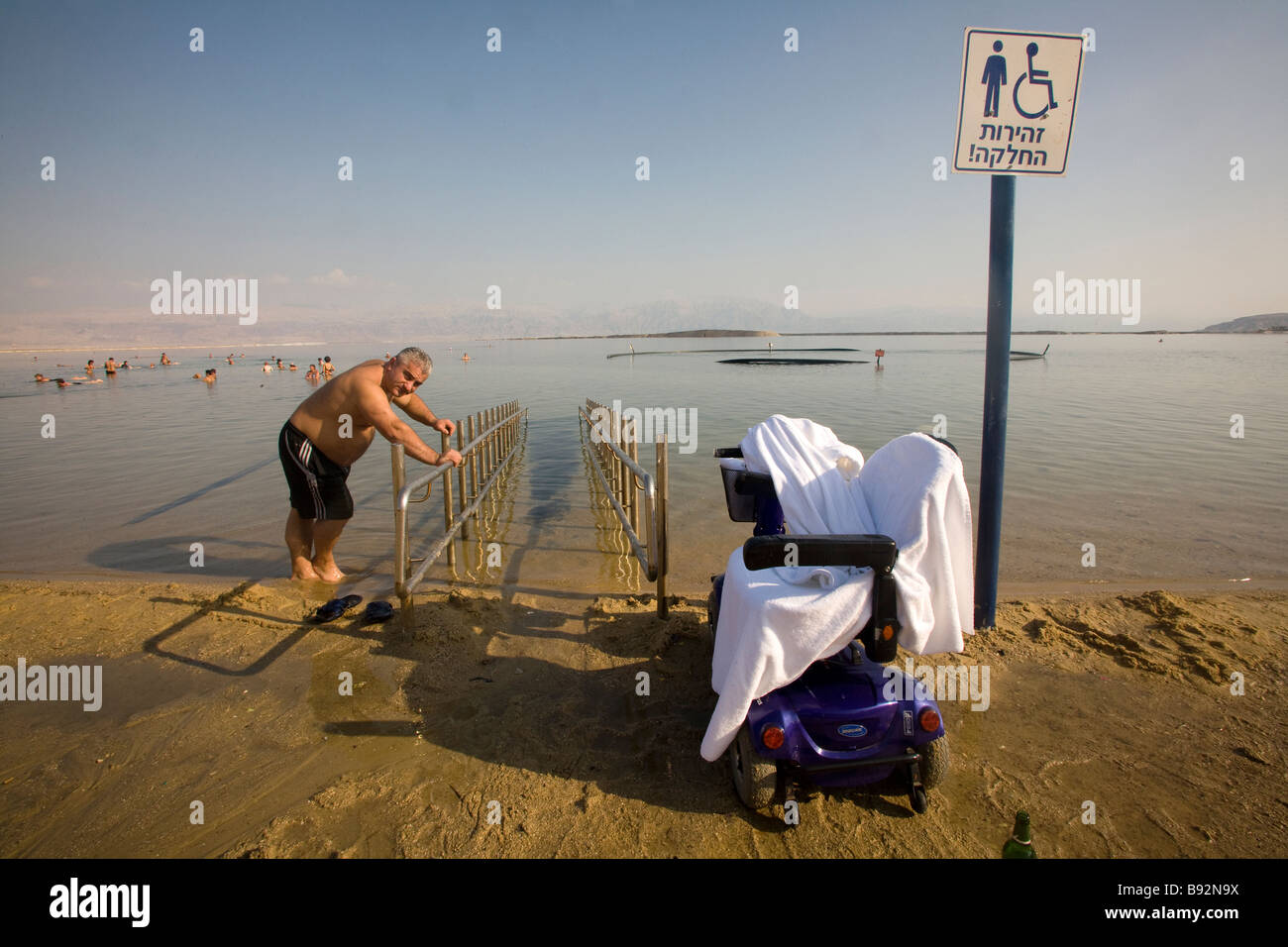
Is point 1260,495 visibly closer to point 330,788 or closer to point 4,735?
point 330,788

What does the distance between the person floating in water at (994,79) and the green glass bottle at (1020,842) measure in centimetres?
387

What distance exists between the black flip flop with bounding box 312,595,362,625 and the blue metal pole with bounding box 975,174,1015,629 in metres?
4.41

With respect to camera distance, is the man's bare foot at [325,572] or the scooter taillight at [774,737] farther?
the man's bare foot at [325,572]

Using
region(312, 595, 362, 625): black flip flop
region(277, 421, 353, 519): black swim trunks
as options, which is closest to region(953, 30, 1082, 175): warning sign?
region(312, 595, 362, 625): black flip flop

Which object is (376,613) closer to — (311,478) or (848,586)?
(311,478)

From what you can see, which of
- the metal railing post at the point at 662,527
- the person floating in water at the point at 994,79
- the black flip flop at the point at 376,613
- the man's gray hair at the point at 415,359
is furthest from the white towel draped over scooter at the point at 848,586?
the man's gray hair at the point at 415,359

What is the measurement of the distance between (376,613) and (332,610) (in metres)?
0.37

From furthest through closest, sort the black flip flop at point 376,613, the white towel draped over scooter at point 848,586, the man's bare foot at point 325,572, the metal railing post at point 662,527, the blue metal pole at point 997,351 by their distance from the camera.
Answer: the man's bare foot at point 325,572
the black flip flop at point 376,613
the metal railing post at point 662,527
the blue metal pole at point 997,351
the white towel draped over scooter at point 848,586

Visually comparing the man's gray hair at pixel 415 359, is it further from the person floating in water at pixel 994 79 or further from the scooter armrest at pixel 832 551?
the person floating in water at pixel 994 79

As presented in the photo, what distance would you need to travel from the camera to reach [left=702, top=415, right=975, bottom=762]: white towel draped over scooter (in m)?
2.25

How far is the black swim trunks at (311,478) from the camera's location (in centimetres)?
525

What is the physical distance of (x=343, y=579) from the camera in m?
6.05

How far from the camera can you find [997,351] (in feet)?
13.1

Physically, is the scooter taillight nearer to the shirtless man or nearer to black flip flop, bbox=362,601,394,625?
black flip flop, bbox=362,601,394,625
